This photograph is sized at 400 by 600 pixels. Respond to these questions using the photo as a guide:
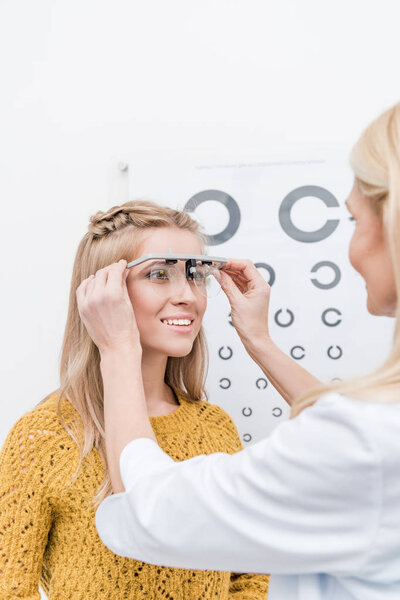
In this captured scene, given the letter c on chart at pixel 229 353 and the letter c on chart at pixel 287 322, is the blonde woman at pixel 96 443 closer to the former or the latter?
the letter c on chart at pixel 229 353

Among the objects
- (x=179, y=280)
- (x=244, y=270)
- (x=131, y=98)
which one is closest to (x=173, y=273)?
(x=179, y=280)

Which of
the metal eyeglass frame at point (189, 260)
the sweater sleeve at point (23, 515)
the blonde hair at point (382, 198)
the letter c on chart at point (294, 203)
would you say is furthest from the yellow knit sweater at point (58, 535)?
the letter c on chart at point (294, 203)

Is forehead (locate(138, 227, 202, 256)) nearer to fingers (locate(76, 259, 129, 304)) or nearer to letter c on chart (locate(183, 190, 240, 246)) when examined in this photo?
fingers (locate(76, 259, 129, 304))

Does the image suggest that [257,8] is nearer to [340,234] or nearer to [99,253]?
[340,234]

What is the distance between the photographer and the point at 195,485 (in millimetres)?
653

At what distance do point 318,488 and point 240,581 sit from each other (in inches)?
27.7

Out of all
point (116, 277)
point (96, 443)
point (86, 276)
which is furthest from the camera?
point (86, 276)

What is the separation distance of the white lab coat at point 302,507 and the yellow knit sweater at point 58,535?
0.34 m

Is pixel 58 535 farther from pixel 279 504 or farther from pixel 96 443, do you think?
pixel 279 504

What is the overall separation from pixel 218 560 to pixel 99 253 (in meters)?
0.68

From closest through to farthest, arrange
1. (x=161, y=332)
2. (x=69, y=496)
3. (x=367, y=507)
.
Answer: (x=367, y=507) < (x=69, y=496) < (x=161, y=332)

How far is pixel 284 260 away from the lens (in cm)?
154

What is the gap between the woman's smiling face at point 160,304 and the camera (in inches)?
43.2

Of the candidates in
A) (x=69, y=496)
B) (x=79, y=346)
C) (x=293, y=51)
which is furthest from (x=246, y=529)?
(x=293, y=51)
